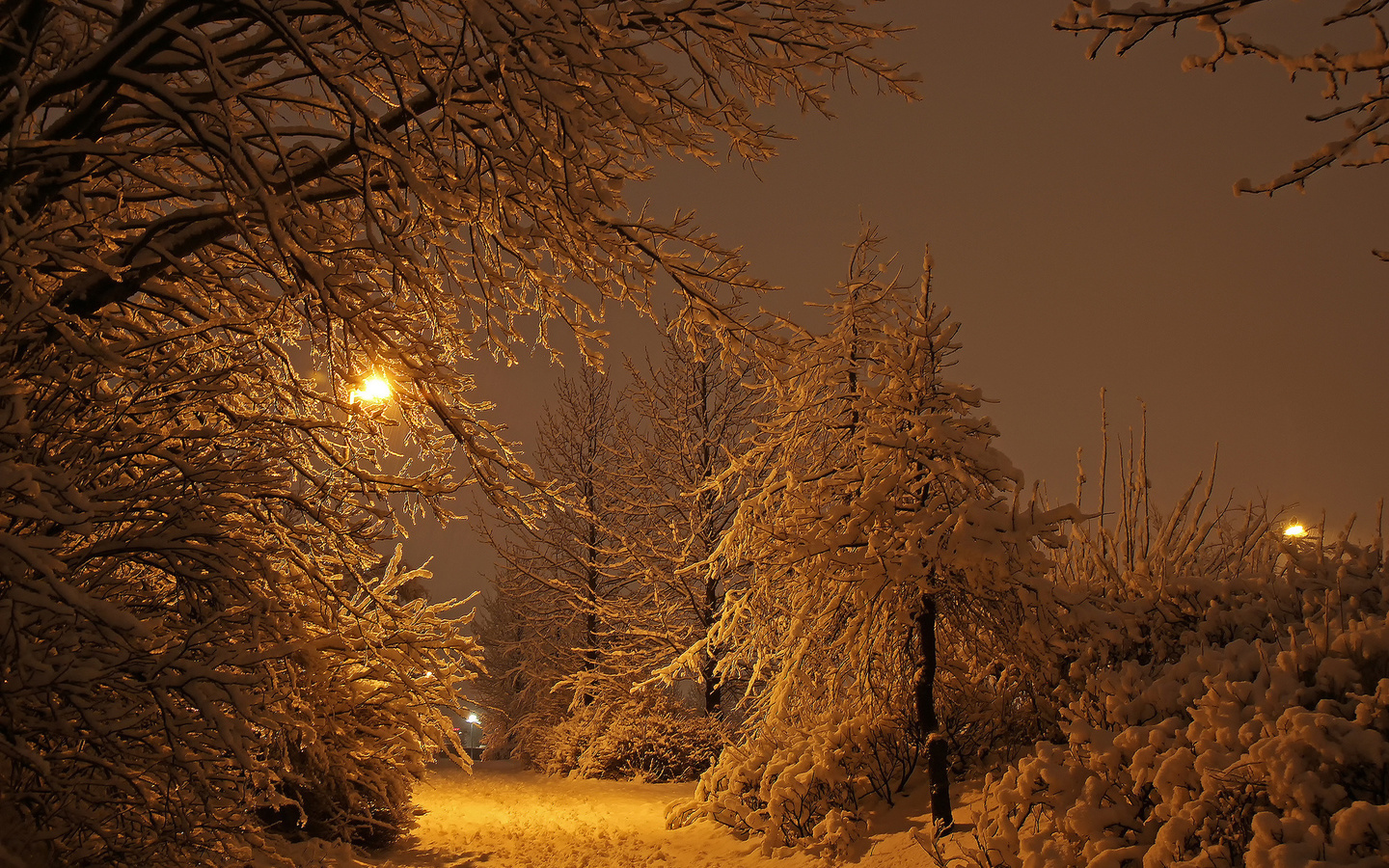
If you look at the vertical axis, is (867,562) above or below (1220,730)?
above

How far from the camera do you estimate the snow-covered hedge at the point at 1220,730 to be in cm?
325

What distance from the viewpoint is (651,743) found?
12727 millimetres

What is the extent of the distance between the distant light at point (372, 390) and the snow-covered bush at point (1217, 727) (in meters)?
4.39

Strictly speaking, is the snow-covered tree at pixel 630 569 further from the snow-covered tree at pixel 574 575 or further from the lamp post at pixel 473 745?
the lamp post at pixel 473 745

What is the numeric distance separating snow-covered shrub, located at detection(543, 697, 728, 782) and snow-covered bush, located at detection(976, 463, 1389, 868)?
323 inches

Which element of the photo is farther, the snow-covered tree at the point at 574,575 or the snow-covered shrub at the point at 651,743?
the snow-covered tree at the point at 574,575

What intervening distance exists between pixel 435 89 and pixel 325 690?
12.9 feet

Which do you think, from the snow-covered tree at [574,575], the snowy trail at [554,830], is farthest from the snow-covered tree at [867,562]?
the snow-covered tree at [574,575]

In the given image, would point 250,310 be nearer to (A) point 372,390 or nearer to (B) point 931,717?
(A) point 372,390

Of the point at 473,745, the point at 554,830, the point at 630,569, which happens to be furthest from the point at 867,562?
the point at 473,745

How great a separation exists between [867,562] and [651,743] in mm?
8983

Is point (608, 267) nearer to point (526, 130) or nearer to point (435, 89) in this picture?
point (526, 130)

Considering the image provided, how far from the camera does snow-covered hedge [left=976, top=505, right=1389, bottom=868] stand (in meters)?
3.25

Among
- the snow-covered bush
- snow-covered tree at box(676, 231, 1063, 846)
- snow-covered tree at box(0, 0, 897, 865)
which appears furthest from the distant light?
the snow-covered bush
